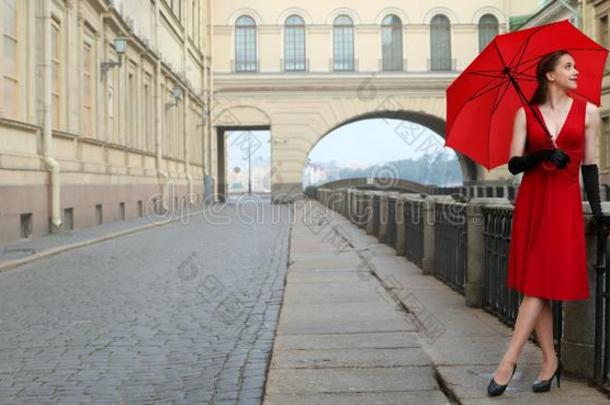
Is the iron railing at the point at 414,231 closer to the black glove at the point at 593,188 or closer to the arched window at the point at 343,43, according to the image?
the black glove at the point at 593,188

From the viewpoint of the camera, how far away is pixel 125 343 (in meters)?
6.19

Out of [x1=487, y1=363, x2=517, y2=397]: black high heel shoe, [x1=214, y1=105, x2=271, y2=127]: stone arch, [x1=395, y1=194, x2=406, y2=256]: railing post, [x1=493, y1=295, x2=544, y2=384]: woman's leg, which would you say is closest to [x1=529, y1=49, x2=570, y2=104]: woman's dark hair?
[x1=493, y1=295, x2=544, y2=384]: woman's leg

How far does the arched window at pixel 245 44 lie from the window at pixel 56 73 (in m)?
27.3

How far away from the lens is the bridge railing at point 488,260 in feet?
14.7

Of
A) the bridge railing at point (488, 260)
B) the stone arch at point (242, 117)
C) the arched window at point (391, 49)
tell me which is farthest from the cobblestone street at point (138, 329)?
the arched window at point (391, 49)

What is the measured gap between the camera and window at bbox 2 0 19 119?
50.4 feet

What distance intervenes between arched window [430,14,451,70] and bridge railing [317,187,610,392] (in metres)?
33.5

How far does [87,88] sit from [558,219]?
63.1ft

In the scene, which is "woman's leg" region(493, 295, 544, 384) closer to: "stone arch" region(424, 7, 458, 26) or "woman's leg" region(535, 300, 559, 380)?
"woman's leg" region(535, 300, 559, 380)

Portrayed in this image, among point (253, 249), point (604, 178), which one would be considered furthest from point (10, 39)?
point (604, 178)

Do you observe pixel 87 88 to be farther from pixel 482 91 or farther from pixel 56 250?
pixel 482 91

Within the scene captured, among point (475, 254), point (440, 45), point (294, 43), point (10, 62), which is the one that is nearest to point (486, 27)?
point (440, 45)

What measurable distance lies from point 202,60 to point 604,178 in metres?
22.5

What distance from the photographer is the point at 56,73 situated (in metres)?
18.8
